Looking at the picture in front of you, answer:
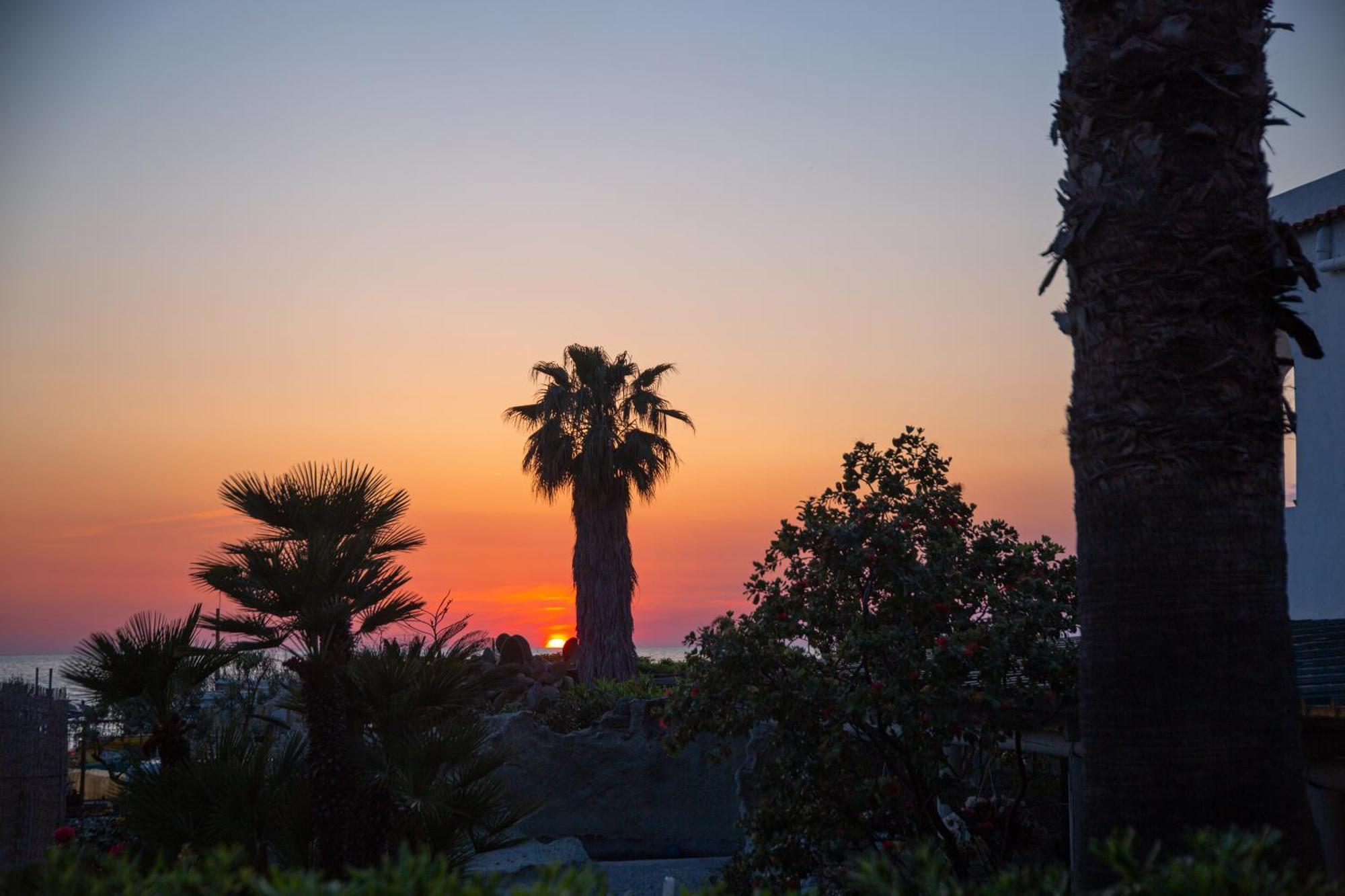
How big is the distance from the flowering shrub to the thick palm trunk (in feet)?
63.2

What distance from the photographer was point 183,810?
827cm

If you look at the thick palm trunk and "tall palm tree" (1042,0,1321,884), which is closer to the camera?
"tall palm tree" (1042,0,1321,884)

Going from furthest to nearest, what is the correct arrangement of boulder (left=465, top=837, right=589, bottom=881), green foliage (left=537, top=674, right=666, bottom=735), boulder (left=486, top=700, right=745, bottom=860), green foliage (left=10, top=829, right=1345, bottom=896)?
green foliage (left=537, top=674, right=666, bottom=735)
boulder (left=486, top=700, right=745, bottom=860)
boulder (left=465, top=837, right=589, bottom=881)
green foliage (left=10, top=829, right=1345, bottom=896)

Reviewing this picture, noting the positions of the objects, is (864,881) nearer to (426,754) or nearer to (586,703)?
(426,754)

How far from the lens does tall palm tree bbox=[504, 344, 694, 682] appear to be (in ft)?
93.3

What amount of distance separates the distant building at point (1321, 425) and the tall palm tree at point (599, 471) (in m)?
18.1

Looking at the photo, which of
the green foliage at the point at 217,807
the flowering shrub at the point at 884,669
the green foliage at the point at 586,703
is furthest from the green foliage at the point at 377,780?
the green foliage at the point at 586,703

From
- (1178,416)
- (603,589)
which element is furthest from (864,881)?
(603,589)

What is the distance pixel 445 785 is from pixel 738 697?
A: 7.53 ft

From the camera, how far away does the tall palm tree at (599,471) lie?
1120 inches

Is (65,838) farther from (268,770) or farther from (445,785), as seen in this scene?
(445,785)

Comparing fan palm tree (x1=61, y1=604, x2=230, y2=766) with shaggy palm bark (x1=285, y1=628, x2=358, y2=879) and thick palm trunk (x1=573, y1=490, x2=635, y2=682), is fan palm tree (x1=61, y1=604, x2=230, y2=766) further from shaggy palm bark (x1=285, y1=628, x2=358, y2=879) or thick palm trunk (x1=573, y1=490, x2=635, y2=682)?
thick palm trunk (x1=573, y1=490, x2=635, y2=682)

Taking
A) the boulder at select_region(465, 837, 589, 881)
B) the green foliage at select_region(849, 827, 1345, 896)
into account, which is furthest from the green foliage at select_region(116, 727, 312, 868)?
the green foliage at select_region(849, 827, 1345, 896)

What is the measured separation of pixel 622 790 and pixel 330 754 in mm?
10851
